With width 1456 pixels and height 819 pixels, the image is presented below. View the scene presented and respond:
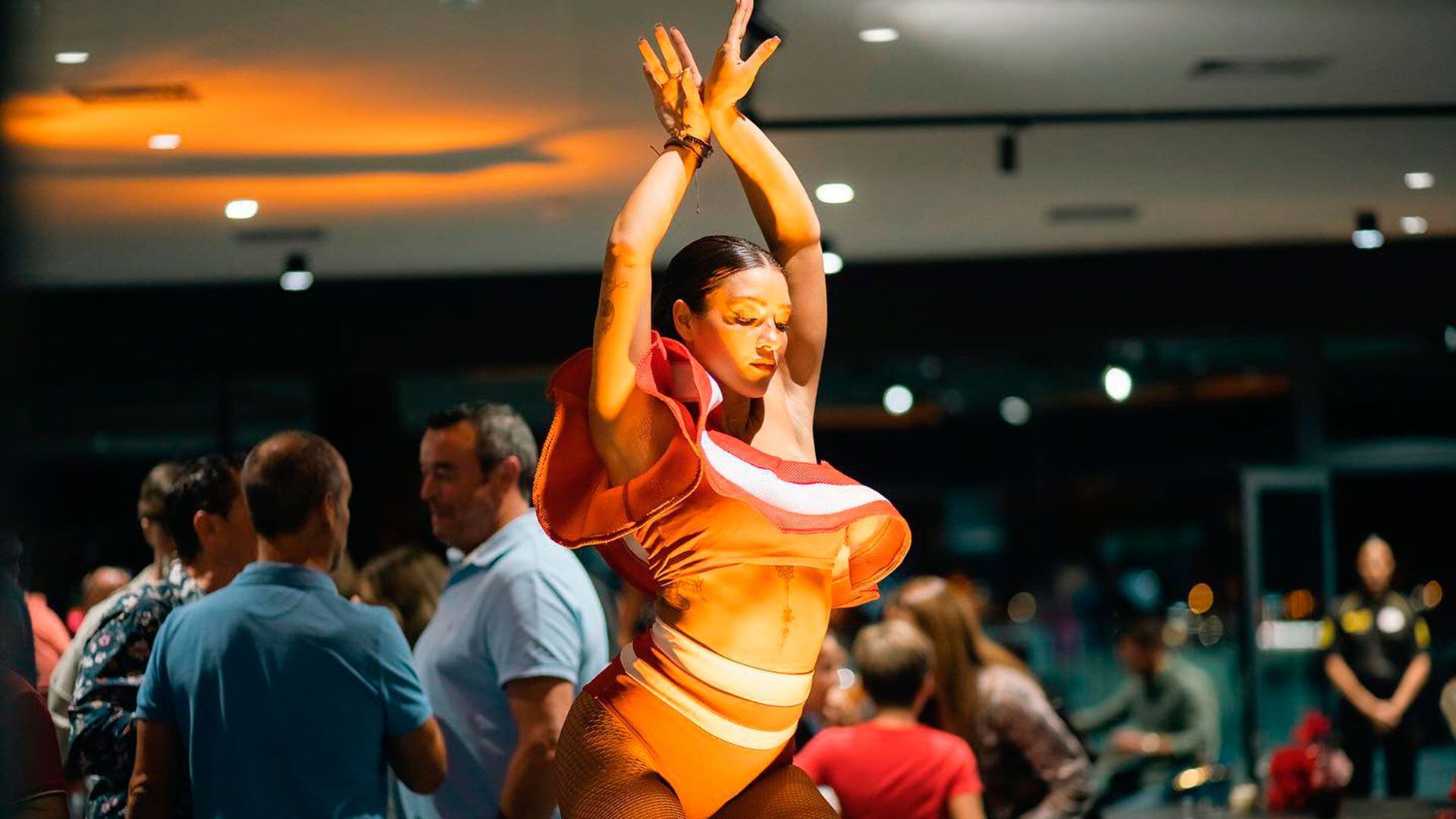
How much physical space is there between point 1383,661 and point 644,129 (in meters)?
4.61

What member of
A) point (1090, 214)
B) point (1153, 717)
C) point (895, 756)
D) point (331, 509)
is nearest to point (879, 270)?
point (1090, 214)

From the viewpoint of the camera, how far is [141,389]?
8656 millimetres

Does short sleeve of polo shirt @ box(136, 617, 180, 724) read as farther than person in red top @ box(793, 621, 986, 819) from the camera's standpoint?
No

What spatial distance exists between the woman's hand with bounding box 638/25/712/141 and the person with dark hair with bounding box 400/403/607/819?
111 centimetres

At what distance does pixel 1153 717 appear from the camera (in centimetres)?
686

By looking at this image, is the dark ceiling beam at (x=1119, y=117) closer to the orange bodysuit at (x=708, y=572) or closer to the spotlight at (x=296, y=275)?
the spotlight at (x=296, y=275)

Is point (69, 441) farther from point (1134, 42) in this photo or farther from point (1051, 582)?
point (1051, 582)

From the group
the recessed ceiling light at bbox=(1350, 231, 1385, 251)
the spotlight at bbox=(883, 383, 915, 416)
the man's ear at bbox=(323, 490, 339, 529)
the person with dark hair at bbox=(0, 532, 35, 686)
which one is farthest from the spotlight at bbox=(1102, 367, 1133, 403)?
the person with dark hair at bbox=(0, 532, 35, 686)

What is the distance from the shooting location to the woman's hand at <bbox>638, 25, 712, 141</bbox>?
196cm

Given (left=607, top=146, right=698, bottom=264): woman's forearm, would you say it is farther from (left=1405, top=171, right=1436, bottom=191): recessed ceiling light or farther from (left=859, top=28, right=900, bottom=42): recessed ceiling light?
(left=1405, top=171, right=1436, bottom=191): recessed ceiling light

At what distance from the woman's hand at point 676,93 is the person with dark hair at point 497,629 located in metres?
1.11

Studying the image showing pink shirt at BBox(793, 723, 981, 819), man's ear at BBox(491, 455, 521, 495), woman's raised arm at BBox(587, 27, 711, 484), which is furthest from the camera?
pink shirt at BBox(793, 723, 981, 819)

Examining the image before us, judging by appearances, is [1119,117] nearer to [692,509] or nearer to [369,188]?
[369,188]

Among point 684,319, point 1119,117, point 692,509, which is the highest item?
point 1119,117
